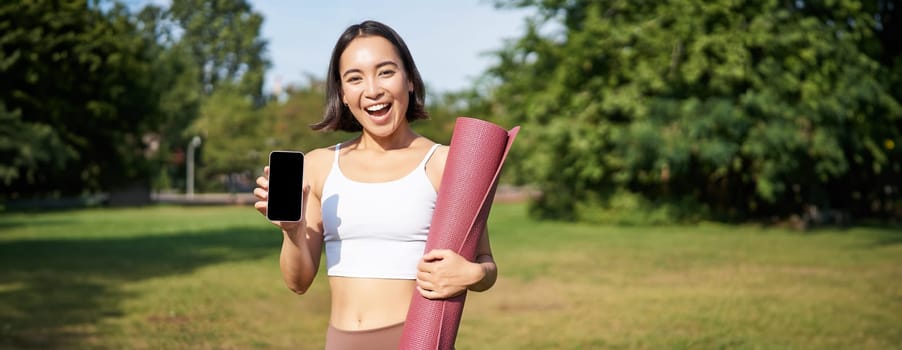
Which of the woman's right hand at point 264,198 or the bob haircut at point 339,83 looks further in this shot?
the bob haircut at point 339,83

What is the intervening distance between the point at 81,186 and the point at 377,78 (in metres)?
48.1

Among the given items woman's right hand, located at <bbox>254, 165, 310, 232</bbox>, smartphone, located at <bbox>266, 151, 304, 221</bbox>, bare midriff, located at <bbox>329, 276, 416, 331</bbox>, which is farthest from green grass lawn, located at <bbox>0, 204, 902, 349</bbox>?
smartphone, located at <bbox>266, 151, 304, 221</bbox>

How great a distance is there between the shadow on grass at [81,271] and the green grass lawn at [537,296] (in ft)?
0.10

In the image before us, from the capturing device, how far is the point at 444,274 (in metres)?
2.29

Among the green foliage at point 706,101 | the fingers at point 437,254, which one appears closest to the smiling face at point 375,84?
the fingers at point 437,254

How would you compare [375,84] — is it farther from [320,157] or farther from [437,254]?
[437,254]

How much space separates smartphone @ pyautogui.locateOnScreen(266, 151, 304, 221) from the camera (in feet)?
7.70

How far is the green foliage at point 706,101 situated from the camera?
2634 centimetres

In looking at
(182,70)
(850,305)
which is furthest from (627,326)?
(182,70)

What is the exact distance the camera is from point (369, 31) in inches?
106

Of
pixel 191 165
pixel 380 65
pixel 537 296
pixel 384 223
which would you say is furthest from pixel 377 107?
pixel 191 165

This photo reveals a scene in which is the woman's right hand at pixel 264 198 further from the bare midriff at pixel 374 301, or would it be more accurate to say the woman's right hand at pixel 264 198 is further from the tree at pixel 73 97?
the tree at pixel 73 97

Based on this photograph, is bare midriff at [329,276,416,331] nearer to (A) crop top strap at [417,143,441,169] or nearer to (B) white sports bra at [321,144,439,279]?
(B) white sports bra at [321,144,439,279]

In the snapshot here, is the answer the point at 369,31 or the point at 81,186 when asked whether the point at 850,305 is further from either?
the point at 81,186
